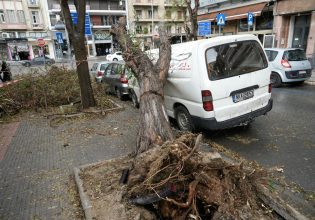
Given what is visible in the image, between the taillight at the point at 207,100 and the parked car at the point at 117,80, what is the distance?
4.82 metres

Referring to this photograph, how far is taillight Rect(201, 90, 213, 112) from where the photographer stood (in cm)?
494

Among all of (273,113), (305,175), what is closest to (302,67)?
(273,113)

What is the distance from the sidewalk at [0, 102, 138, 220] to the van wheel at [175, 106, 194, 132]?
1172 mm

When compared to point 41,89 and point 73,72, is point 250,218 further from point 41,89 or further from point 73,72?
point 73,72

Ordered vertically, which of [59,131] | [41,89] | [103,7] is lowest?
[59,131]

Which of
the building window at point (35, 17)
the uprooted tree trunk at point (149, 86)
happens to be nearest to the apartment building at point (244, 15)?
the uprooted tree trunk at point (149, 86)

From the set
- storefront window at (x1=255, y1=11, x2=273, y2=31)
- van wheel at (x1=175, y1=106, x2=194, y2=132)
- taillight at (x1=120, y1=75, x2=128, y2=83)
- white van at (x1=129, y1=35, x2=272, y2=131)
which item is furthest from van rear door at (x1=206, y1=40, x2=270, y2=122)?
storefront window at (x1=255, y1=11, x2=273, y2=31)

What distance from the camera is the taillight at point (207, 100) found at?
494cm

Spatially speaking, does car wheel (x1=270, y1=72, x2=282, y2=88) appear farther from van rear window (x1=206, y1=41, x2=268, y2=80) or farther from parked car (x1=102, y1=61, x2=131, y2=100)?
parked car (x1=102, y1=61, x2=131, y2=100)

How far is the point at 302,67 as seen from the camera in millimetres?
10859

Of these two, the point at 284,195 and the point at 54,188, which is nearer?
the point at 284,195

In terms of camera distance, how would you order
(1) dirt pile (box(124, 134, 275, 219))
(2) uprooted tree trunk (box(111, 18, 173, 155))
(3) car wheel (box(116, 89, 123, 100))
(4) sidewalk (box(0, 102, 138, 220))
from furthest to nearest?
1. (3) car wheel (box(116, 89, 123, 100))
2. (2) uprooted tree trunk (box(111, 18, 173, 155))
3. (4) sidewalk (box(0, 102, 138, 220))
4. (1) dirt pile (box(124, 134, 275, 219))

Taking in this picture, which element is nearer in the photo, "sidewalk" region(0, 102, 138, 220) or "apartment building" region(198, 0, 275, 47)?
"sidewalk" region(0, 102, 138, 220)

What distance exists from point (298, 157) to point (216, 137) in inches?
68.5
